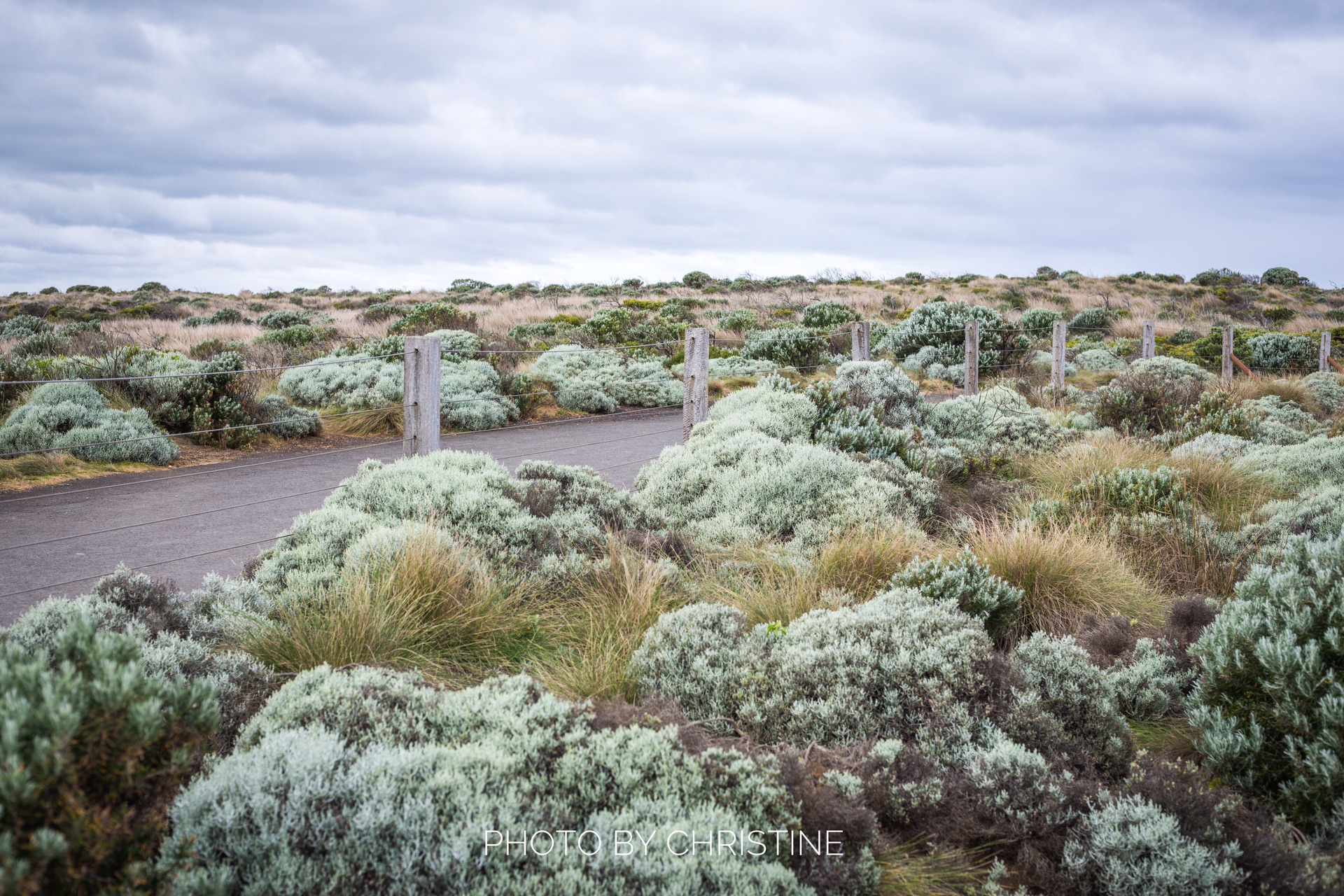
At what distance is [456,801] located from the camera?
2102 millimetres

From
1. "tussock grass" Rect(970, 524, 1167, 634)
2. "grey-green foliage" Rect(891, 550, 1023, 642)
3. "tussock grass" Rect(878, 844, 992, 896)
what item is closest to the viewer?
"tussock grass" Rect(878, 844, 992, 896)

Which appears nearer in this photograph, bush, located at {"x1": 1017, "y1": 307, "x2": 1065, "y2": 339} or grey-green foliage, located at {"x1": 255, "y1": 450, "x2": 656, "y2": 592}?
grey-green foliage, located at {"x1": 255, "y1": 450, "x2": 656, "y2": 592}

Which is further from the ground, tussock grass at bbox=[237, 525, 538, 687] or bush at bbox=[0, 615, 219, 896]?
bush at bbox=[0, 615, 219, 896]

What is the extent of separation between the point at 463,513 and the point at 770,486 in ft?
7.87

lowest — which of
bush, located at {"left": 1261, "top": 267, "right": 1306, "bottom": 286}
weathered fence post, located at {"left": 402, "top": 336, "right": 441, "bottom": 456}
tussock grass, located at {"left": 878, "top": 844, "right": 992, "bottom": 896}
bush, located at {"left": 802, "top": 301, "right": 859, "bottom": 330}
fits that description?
tussock grass, located at {"left": 878, "top": 844, "right": 992, "bottom": 896}

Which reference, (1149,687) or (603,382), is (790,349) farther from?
(1149,687)

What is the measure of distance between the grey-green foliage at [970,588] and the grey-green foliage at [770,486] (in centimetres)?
124

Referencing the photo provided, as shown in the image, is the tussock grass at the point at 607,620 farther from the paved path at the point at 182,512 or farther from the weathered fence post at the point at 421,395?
the paved path at the point at 182,512

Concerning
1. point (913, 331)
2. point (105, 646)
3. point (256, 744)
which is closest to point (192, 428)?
point (256, 744)

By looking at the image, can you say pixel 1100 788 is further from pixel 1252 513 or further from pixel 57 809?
pixel 1252 513

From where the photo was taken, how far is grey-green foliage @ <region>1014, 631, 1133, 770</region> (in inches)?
125

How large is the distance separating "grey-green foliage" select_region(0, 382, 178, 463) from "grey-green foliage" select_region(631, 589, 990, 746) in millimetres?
7689

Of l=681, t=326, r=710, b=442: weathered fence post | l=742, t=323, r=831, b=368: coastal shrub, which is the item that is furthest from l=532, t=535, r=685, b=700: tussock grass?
l=742, t=323, r=831, b=368: coastal shrub

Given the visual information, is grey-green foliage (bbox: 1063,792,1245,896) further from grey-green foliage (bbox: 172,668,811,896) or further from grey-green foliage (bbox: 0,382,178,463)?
grey-green foliage (bbox: 0,382,178,463)
